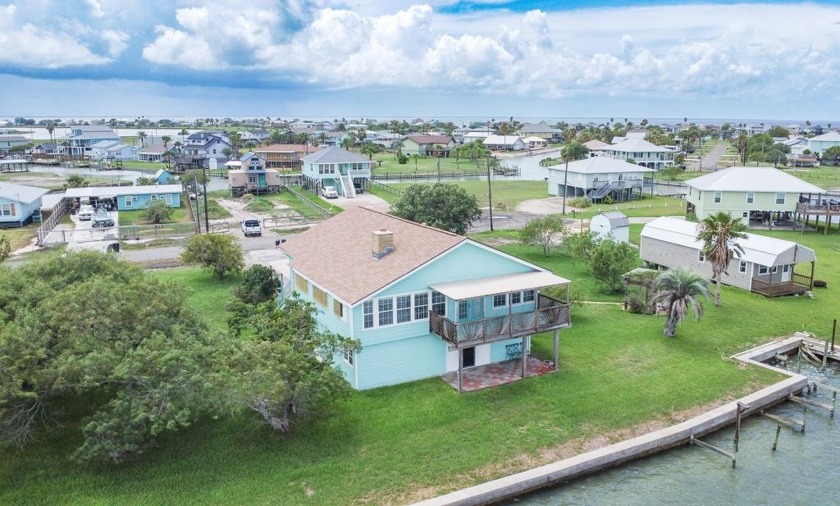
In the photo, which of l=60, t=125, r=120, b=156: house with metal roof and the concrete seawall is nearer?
the concrete seawall

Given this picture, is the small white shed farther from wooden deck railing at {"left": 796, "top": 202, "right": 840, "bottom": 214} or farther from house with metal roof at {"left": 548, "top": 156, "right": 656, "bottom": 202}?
house with metal roof at {"left": 548, "top": 156, "right": 656, "bottom": 202}

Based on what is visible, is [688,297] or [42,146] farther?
[42,146]

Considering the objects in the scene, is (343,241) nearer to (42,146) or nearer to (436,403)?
(436,403)

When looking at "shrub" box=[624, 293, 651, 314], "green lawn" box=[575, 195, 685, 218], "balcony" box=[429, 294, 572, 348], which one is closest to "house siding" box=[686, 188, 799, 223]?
"green lawn" box=[575, 195, 685, 218]

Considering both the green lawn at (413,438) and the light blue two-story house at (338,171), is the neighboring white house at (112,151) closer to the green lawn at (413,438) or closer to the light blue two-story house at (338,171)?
the light blue two-story house at (338,171)

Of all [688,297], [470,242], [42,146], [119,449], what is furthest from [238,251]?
[42,146]
